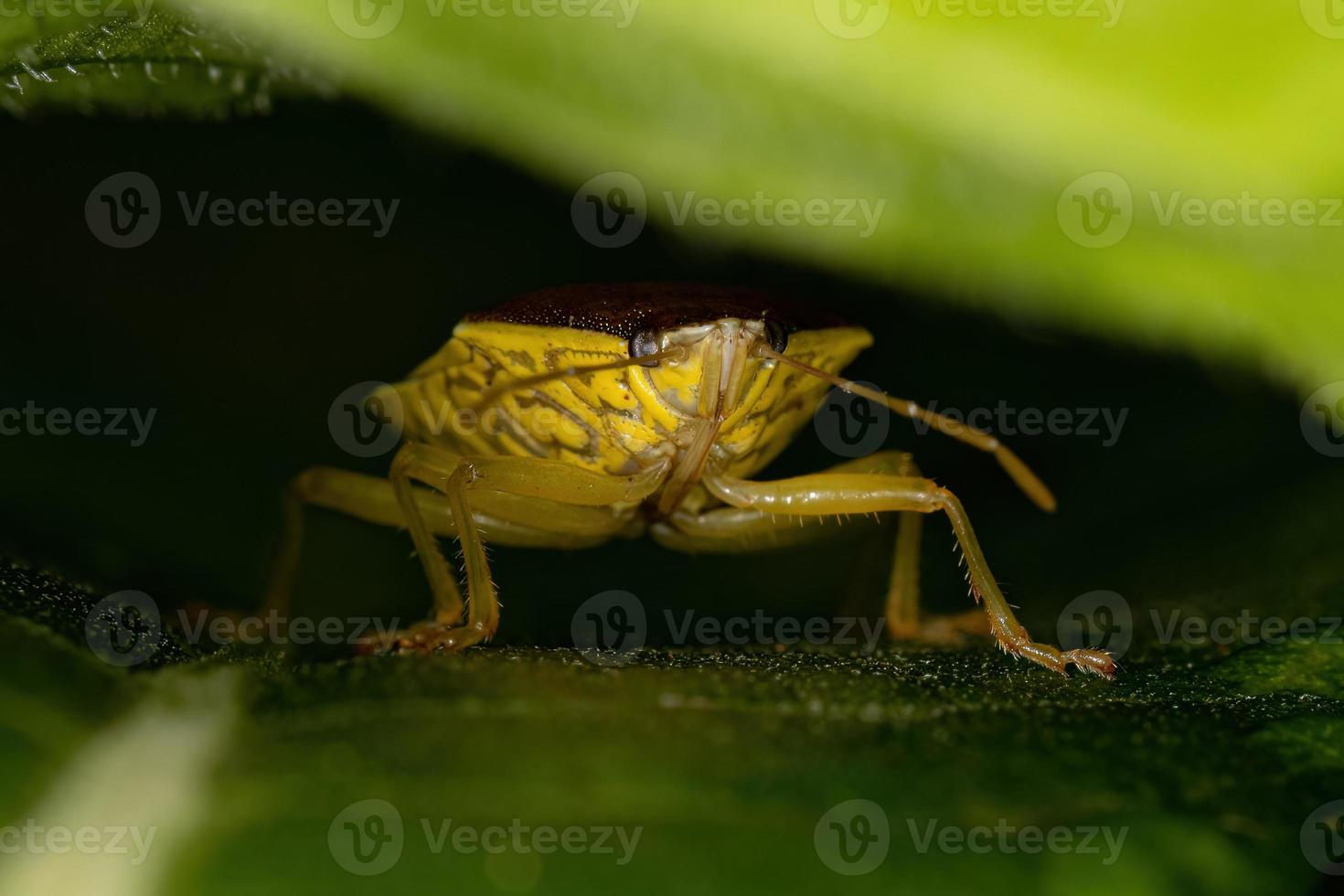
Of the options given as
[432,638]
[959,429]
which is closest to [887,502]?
[959,429]

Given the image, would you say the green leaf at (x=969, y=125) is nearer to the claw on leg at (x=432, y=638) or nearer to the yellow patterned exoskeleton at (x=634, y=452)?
the yellow patterned exoskeleton at (x=634, y=452)

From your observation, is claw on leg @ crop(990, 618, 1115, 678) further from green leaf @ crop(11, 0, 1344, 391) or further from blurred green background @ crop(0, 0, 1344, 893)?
green leaf @ crop(11, 0, 1344, 391)

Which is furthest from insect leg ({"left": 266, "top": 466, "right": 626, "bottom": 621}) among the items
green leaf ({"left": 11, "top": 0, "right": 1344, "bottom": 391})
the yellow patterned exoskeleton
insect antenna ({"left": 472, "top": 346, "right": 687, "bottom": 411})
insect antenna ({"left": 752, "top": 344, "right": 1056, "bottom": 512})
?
green leaf ({"left": 11, "top": 0, "right": 1344, "bottom": 391})

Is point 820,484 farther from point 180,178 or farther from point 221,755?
point 221,755

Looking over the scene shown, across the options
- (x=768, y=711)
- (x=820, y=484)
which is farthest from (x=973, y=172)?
(x=820, y=484)

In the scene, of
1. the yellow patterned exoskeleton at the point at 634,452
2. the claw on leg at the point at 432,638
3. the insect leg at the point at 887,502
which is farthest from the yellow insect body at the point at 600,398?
the claw on leg at the point at 432,638
